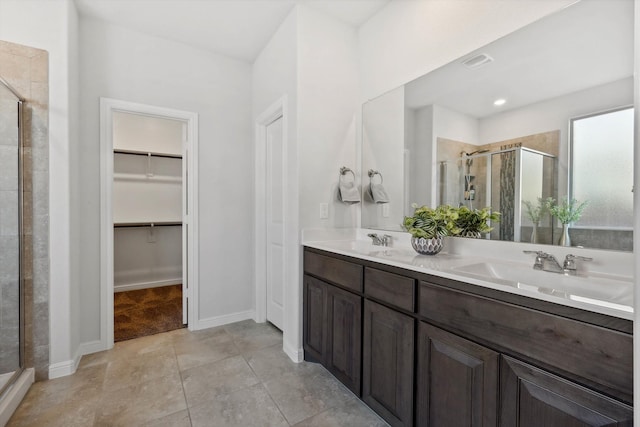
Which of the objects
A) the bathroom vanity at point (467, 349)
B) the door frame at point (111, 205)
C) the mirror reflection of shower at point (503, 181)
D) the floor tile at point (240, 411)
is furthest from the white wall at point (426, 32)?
the floor tile at point (240, 411)

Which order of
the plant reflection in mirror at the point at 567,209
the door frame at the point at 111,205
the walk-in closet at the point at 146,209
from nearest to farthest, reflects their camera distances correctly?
the plant reflection in mirror at the point at 567,209 < the door frame at the point at 111,205 < the walk-in closet at the point at 146,209

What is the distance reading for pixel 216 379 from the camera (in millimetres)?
2012

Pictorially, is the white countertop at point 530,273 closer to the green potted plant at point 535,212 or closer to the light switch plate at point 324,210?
the green potted plant at point 535,212

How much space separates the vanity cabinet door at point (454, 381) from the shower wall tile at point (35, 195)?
2.42m

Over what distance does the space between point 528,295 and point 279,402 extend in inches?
59.1

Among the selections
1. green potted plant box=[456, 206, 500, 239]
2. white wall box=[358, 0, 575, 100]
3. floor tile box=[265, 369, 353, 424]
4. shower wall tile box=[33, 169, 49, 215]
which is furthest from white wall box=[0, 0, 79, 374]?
green potted plant box=[456, 206, 500, 239]

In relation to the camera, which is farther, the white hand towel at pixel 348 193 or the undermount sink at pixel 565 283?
the white hand towel at pixel 348 193

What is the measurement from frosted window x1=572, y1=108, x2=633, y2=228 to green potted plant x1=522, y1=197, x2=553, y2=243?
0.41ft

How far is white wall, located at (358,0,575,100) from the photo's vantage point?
1546 mm

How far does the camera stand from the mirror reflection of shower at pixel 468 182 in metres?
1.72

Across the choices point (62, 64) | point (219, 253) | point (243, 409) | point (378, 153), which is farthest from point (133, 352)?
point (378, 153)

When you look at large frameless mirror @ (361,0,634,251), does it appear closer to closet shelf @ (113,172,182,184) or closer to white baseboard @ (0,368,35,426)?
white baseboard @ (0,368,35,426)

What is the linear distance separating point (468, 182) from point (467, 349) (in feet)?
3.25

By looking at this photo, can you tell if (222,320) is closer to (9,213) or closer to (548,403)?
(9,213)
